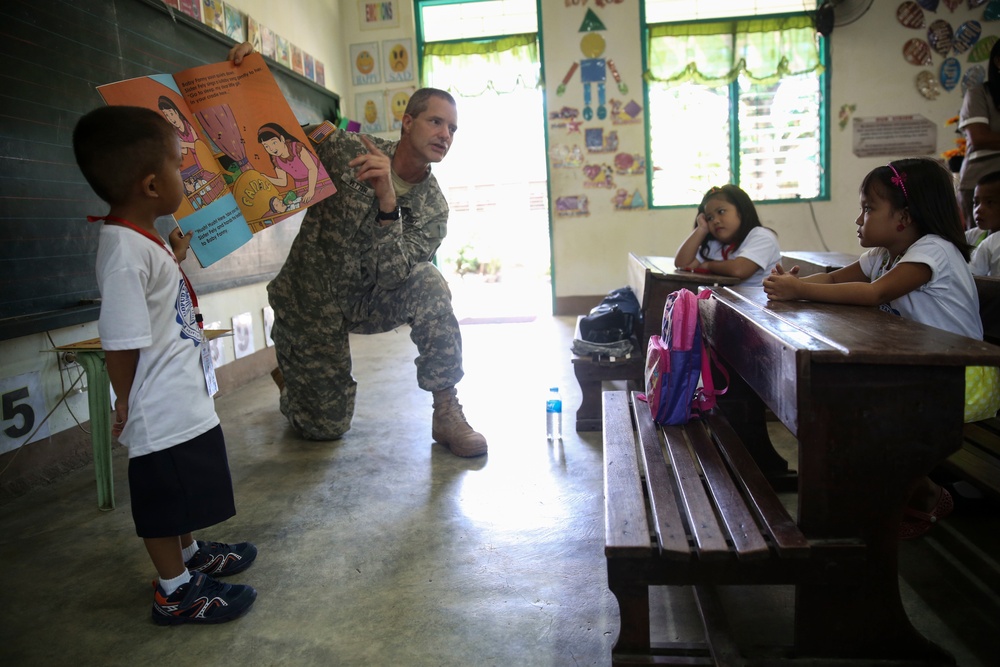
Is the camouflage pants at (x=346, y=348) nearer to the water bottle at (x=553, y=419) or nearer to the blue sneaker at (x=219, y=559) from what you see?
the water bottle at (x=553, y=419)

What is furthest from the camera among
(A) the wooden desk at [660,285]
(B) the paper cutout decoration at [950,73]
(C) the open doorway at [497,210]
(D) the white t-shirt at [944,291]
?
(C) the open doorway at [497,210]

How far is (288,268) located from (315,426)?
2.24 feet

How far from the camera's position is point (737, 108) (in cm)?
623

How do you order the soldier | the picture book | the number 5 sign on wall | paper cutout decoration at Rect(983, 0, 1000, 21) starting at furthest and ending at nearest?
paper cutout decoration at Rect(983, 0, 1000, 21) < the soldier < the number 5 sign on wall < the picture book

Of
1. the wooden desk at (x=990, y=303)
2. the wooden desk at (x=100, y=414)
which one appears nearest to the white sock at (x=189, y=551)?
the wooden desk at (x=100, y=414)

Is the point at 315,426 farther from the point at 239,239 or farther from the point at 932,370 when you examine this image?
the point at 932,370

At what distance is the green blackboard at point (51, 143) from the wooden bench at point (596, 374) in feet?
6.60

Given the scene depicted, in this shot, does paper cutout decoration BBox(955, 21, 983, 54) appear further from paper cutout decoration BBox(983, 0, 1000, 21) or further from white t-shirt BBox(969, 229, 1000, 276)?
white t-shirt BBox(969, 229, 1000, 276)

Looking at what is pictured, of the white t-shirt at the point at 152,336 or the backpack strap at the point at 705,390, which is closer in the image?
the white t-shirt at the point at 152,336

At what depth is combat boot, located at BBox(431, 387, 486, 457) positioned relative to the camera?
2.60 metres

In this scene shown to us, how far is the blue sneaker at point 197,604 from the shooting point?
1.54m

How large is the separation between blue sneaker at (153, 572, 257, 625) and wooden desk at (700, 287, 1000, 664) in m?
1.23

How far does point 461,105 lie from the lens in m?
6.54

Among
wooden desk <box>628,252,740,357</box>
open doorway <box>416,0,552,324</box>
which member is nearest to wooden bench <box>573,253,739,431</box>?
wooden desk <box>628,252,740,357</box>
